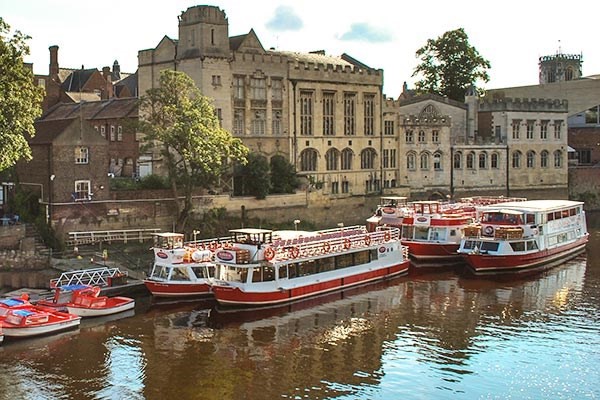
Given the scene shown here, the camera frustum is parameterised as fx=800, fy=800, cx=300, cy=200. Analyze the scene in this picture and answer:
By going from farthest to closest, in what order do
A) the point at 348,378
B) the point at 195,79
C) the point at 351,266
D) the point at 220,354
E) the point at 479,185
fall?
the point at 479,185, the point at 195,79, the point at 351,266, the point at 220,354, the point at 348,378

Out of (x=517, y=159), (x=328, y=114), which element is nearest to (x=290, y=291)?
(x=328, y=114)

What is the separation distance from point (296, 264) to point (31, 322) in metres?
13.0

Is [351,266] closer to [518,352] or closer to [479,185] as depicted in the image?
[518,352]

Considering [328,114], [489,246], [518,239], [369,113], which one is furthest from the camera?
[369,113]

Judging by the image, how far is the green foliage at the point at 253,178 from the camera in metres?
53.8

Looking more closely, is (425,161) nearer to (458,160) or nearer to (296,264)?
(458,160)

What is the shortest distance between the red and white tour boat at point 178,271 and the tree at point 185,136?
7.87 m

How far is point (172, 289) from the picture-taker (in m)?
38.2

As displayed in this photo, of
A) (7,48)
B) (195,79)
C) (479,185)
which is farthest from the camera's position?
(479,185)

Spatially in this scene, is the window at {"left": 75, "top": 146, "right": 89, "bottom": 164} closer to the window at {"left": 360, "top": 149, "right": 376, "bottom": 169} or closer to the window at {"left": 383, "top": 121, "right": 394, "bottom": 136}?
the window at {"left": 360, "top": 149, "right": 376, "bottom": 169}

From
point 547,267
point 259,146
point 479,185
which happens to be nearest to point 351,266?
point 547,267

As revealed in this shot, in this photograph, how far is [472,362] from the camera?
2881 centimetres

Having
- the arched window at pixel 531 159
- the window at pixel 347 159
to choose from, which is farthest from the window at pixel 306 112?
the arched window at pixel 531 159

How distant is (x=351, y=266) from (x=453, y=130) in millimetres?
35811
